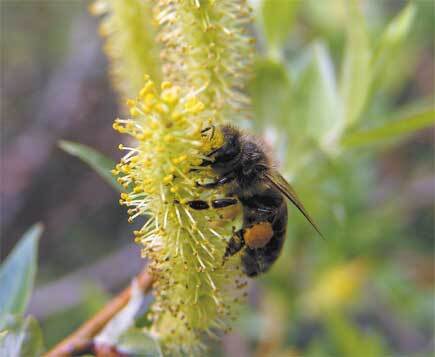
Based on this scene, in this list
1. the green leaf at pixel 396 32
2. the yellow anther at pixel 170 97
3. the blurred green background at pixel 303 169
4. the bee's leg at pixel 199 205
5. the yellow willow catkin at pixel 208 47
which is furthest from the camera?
the blurred green background at pixel 303 169

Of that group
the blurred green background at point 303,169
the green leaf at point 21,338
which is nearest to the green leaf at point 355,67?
the blurred green background at point 303,169

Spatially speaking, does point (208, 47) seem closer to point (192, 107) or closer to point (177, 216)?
point (192, 107)

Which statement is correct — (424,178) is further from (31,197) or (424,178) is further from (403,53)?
(31,197)

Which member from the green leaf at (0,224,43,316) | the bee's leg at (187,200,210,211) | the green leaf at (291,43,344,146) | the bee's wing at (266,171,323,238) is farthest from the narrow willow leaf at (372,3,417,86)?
the green leaf at (0,224,43,316)

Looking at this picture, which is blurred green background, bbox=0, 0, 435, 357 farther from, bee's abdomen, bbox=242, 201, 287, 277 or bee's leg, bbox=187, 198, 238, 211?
bee's leg, bbox=187, 198, 238, 211

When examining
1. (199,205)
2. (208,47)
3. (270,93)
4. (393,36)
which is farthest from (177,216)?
(393,36)

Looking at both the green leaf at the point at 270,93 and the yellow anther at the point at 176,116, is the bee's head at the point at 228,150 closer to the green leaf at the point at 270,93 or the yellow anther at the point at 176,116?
the yellow anther at the point at 176,116
